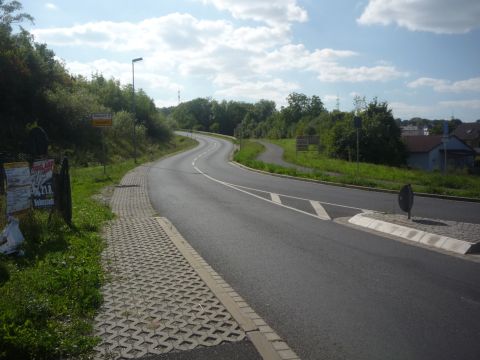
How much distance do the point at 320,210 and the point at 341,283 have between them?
7483 millimetres

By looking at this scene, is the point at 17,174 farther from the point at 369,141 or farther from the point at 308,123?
the point at 308,123

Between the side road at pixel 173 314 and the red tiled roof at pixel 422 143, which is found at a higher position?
the red tiled roof at pixel 422 143

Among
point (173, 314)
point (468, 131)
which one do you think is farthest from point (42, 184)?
point (468, 131)

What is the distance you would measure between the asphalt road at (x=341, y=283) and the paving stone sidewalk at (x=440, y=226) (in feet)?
3.11

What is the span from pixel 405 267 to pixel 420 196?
1157 cm

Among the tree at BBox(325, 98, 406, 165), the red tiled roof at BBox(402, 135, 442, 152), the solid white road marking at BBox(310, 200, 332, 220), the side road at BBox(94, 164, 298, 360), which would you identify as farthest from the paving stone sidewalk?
the red tiled roof at BBox(402, 135, 442, 152)

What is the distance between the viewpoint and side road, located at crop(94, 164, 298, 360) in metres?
4.38

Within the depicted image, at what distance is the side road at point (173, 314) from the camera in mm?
4375

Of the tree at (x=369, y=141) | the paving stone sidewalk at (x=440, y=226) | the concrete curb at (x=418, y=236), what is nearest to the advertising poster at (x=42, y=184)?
the concrete curb at (x=418, y=236)

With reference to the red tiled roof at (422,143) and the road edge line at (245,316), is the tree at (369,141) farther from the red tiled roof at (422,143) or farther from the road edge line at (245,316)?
the road edge line at (245,316)

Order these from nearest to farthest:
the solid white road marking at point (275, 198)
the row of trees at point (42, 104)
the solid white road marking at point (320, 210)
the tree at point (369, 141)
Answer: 1. the solid white road marking at point (320, 210)
2. the solid white road marking at point (275, 198)
3. the row of trees at point (42, 104)
4. the tree at point (369, 141)

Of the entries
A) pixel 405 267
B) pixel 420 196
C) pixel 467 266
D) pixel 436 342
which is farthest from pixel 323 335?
pixel 420 196

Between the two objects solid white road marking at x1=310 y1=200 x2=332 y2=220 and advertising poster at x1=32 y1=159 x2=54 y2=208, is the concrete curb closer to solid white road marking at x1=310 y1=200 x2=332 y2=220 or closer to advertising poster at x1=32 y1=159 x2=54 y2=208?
solid white road marking at x1=310 y1=200 x2=332 y2=220

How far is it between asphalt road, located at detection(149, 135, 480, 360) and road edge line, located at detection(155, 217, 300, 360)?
0.14 meters
